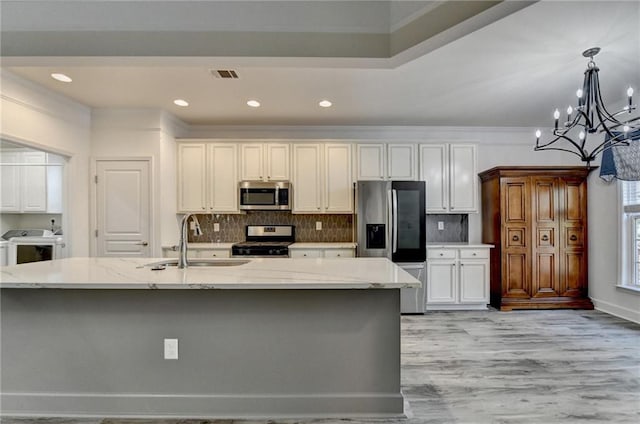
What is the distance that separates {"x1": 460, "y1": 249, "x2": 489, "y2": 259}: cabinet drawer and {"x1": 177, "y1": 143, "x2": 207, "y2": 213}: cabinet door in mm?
3589

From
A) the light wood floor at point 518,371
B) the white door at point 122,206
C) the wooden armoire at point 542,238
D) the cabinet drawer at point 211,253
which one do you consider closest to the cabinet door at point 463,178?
the wooden armoire at point 542,238

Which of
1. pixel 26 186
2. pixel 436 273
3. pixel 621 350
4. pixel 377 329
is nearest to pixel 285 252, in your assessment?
pixel 436 273

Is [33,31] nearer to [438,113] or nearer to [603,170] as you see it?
[438,113]

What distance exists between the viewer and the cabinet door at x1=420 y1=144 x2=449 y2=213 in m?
4.59

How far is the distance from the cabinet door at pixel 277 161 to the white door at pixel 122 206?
1.53 m

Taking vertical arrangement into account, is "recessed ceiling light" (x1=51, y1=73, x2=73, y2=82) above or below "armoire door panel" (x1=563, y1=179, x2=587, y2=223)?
above

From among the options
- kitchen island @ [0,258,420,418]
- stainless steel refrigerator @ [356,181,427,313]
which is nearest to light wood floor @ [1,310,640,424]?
kitchen island @ [0,258,420,418]

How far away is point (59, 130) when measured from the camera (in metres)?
3.68

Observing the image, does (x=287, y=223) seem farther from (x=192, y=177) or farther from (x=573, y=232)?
(x=573, y=232)

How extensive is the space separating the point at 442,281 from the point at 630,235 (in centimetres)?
229

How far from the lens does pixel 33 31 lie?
2273 millimetres

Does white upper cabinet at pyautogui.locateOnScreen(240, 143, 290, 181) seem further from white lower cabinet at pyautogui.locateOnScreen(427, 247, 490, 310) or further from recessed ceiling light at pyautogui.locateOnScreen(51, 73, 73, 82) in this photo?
white lower cabinet at pyautogui.locateOnScreen(427, 247, 490, 310)

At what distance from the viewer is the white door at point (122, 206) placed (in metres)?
4.16

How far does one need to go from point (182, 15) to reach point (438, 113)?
320 cm
